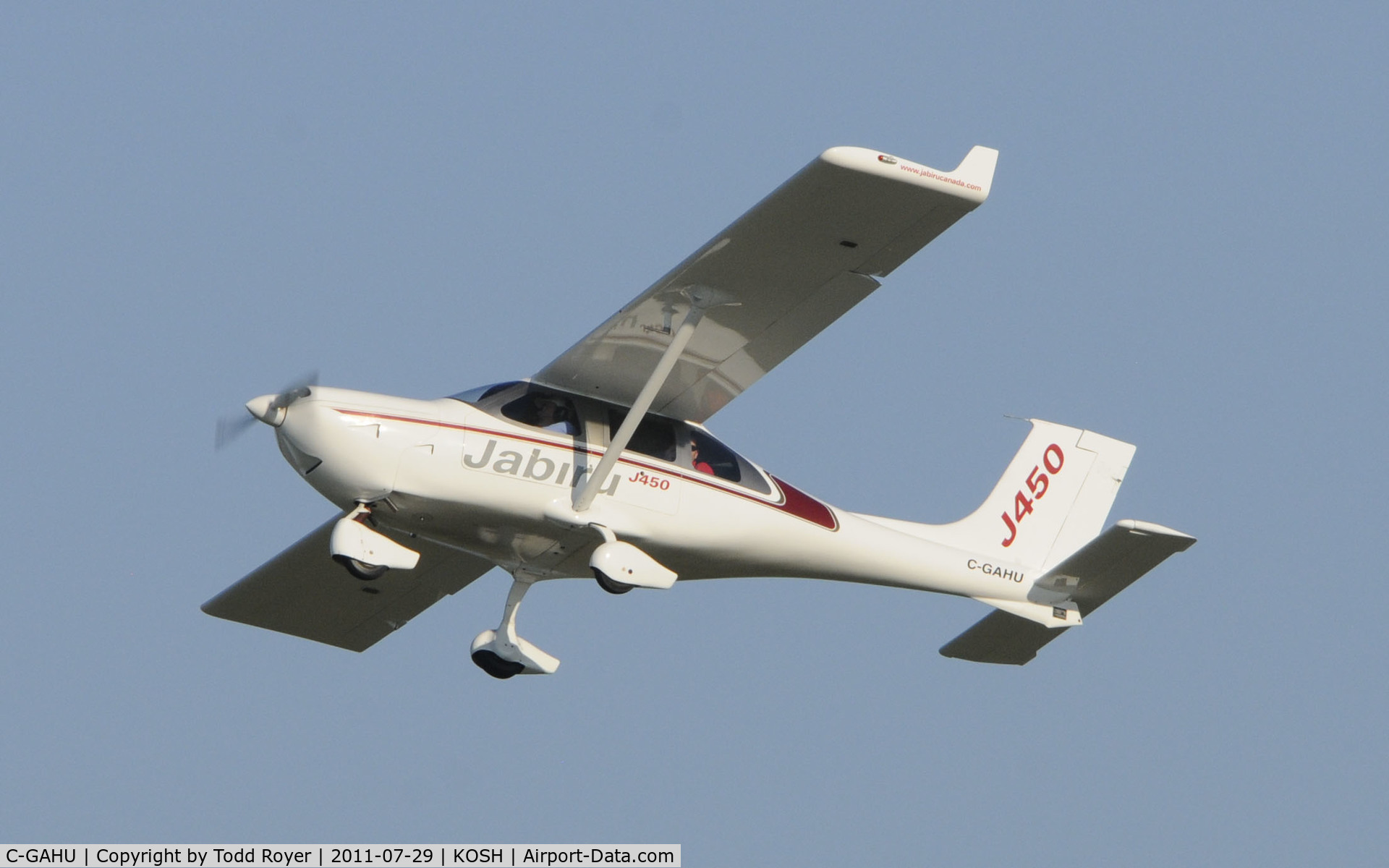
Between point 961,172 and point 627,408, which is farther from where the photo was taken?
point 627,408

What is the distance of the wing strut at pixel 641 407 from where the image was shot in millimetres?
14977

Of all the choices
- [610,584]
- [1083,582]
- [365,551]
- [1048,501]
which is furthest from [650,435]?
[1048,501]

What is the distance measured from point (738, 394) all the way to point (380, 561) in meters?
3.21

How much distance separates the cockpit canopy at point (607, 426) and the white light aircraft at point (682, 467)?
0.05ft

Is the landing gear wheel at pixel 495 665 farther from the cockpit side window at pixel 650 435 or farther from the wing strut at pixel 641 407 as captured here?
the cockpit side window at pixel 650 435

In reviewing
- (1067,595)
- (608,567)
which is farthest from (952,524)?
(608,567)

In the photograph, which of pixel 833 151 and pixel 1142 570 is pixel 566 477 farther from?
pixel 1142 570

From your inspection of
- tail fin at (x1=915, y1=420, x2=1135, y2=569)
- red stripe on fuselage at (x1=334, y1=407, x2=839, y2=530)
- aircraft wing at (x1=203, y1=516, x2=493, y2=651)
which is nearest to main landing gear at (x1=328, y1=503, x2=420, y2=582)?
red stripe on fuselage at (x1=334, y1=407, x2=839, y2=530)

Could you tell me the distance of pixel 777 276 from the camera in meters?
14.8

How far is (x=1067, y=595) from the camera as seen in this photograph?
16969 millimetres

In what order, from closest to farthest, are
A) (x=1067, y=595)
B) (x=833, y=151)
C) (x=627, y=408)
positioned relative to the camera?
(x=833, y=151), (x=627, y=408), (x=1067, y=595)

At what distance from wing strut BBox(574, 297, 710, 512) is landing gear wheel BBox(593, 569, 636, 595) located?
518 millimetres

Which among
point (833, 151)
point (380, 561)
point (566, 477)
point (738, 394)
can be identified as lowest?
point (380, 561)

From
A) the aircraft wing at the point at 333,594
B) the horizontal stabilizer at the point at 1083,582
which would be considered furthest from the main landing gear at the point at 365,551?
the horizontal stabilizer at the point at 1083,582
